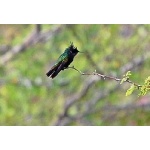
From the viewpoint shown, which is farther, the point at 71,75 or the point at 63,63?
the point at 71,75

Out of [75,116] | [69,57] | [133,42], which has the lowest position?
[69,57]

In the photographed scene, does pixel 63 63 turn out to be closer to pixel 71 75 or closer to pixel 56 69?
pixel 56 69

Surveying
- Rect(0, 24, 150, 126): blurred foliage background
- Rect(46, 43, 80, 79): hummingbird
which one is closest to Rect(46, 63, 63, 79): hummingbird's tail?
Rect(46, 43, 80, 79): hummingbird

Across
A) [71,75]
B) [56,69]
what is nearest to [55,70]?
[56,69]

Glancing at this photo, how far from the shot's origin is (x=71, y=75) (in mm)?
2619

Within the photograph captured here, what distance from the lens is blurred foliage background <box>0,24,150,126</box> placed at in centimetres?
255

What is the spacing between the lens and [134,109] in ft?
9.06

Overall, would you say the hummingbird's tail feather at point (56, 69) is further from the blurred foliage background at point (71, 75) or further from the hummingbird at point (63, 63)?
the blurred foliage background at point (71, 75)

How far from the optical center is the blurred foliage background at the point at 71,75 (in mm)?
2547

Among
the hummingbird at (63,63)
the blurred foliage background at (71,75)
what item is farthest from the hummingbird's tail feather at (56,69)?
the blurred foliage background at (71,75)

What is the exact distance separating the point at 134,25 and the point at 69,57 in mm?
1133

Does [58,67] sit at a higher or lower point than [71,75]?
lower
